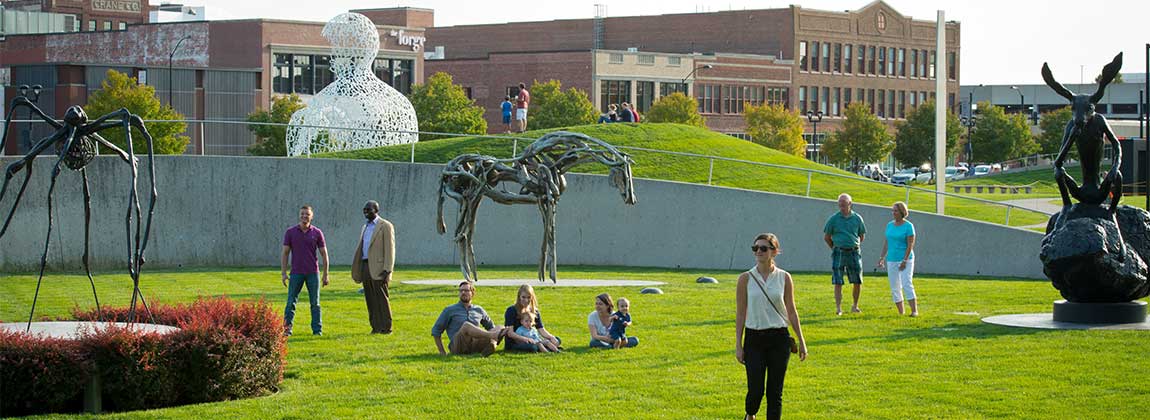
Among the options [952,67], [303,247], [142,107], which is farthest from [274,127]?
[952,67]

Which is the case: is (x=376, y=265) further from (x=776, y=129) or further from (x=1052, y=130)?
(x=1052, y=130)

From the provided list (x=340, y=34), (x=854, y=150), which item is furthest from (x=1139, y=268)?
(x=854, y=150)

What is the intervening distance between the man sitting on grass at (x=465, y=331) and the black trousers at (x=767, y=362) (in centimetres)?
528

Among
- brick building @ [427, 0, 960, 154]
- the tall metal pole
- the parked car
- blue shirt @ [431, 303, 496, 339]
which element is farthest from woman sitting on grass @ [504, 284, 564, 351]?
the parked car

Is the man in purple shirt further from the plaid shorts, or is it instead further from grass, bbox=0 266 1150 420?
the plaid shorts

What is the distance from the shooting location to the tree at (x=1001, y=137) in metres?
93.5

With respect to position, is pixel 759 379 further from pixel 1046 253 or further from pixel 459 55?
pixel 459 55

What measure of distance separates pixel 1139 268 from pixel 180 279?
1810 cm

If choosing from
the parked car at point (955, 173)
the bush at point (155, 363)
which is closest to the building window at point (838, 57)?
the parked car at point (955, 173)

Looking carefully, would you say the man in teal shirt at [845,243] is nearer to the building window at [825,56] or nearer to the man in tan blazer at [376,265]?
the man in tan blazer at [376,265]

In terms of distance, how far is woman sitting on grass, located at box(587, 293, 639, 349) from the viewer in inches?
675

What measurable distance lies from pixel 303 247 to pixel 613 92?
232 ft

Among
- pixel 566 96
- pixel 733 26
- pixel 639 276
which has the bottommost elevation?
Answer: pixel 639 276

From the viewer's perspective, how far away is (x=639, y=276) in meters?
30.5
